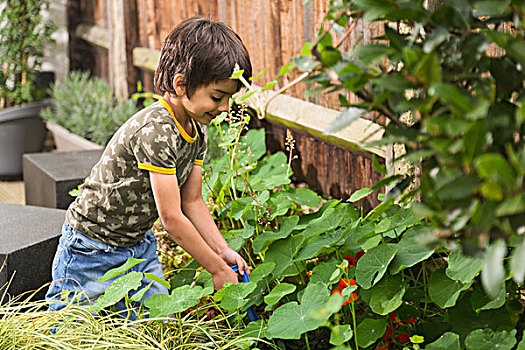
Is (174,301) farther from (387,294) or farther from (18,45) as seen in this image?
(18,45)

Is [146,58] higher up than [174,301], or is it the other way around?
[146,58]

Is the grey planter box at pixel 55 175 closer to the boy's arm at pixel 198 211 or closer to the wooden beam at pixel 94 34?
the boy's arm at pixel 198 211

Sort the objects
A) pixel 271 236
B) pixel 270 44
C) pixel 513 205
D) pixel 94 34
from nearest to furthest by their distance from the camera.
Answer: pixel 513 205, pixel 271 236, pixel 270 44, pixel 94 34

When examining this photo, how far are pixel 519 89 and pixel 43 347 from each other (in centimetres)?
146

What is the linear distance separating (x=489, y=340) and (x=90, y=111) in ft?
12.6

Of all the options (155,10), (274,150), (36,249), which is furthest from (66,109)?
(36,249)

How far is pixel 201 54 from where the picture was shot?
1.80 m

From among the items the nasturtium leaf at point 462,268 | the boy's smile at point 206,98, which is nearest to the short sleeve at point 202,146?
the boy's smile at point 206,98

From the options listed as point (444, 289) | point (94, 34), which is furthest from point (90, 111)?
point (444, 289)

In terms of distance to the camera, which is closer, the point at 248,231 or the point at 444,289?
the point at 444,289

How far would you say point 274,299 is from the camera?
1807 millimetres

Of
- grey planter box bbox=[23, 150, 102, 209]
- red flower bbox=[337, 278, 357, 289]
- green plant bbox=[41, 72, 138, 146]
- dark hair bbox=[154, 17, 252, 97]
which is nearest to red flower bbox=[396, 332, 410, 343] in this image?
red flower bbox=[337, 278, 357, 289]

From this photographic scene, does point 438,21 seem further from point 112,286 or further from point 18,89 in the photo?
point 18,89

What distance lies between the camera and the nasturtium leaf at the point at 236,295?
5.84 feet
